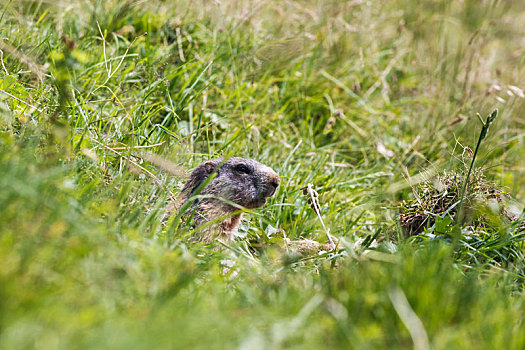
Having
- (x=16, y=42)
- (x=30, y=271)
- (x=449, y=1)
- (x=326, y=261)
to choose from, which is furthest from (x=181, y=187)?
(x=449, y=1)

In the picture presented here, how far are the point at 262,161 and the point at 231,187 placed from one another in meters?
0.87

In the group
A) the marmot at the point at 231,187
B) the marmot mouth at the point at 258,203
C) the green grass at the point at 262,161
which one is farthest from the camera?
the marmot mouth at the point at 258,203

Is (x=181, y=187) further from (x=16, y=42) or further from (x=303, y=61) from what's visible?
(x=303, y=61)

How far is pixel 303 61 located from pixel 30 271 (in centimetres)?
468

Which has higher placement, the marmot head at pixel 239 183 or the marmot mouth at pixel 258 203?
the marmot head at pixel 239 183

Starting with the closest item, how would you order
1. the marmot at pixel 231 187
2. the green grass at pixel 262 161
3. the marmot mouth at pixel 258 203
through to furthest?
the green grass at pixel 262 161 → the marmot at pixel 231 187 → the marmot mouth at pixel 258 203

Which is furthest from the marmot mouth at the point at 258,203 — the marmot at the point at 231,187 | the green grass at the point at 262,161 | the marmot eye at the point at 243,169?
the marmot eye at the point at 243,169

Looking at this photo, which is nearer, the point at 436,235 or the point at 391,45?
the point at 436,235

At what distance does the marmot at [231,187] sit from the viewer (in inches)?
152

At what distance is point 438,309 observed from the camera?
6.70 feet

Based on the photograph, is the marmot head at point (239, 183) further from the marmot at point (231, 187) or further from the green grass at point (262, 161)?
the green grass at point (262, 161)

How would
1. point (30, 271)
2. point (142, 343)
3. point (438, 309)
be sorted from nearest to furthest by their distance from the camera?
point (142, 343), point (30, 271), point (438, 309)

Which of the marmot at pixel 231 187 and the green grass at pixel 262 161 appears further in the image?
the marmot at pixel 231 187

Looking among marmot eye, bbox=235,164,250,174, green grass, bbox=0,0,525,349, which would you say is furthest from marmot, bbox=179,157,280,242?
green grass, bbox=0,0,525,349
